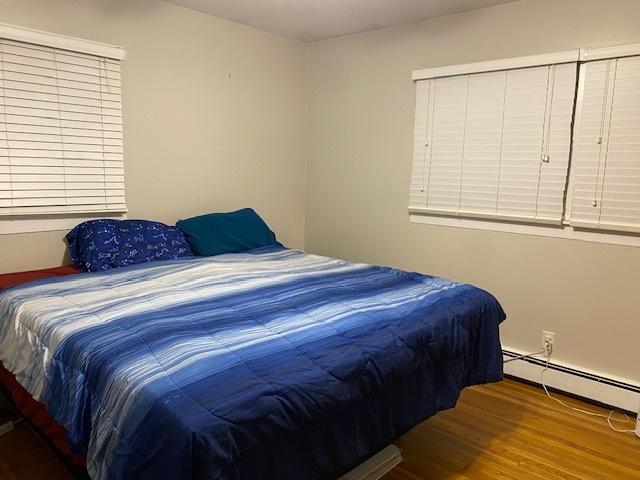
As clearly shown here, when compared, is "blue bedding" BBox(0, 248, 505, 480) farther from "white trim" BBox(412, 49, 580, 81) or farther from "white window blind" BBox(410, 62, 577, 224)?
"white trim" BBox(412, 49, 580, 81)

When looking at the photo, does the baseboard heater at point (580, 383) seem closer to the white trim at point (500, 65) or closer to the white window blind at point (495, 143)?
the white window blind at point (495, 143)

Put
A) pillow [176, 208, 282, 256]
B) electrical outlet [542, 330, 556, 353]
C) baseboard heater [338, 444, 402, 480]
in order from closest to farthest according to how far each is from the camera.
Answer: baseboard heater [338, 444, 402, 480] → electrical outlet [542, 330, 556, 353] → pillow [176, 208, 282, 256]

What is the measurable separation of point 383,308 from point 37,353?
1.32 meters

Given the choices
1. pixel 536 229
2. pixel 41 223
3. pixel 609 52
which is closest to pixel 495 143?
pixel 536 229

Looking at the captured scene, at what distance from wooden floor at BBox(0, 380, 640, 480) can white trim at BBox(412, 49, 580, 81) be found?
6.48 feet

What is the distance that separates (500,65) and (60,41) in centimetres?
252

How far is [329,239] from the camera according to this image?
3916mm

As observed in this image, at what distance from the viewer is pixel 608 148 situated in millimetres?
2504

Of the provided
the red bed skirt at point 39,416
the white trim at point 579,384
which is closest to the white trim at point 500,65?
the white trim at point 579,384

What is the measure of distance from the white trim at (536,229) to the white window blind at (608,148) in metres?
0.06

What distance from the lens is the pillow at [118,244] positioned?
2457 millimetres

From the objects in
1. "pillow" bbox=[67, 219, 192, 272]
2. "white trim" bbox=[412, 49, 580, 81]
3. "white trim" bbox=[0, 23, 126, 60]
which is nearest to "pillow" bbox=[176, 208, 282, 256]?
"pillow" bbox=[67, 219, 192, 272]

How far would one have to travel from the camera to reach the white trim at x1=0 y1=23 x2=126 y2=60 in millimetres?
2305

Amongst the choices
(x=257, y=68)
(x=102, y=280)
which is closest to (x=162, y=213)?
(x=102, y=280)
